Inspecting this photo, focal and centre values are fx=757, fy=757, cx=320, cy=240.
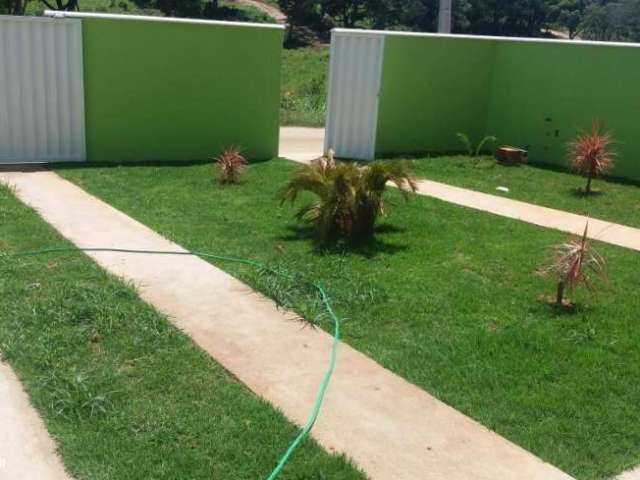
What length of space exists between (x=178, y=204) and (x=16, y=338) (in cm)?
403

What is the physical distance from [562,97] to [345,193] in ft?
22.6

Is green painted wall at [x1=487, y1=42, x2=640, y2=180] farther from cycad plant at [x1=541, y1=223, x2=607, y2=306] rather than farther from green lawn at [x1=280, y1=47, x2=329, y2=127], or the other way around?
cycad plant at [x1=541, y1=223, x2=607, y2=306]

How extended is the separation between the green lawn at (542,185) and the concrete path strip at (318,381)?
508cm

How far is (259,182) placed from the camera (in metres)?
10.1

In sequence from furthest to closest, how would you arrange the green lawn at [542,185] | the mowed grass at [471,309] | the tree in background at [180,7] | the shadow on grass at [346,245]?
the tree in background at [180,7] → the green lawn at [542,185] → the shadow on grass at [346,245] → the mowed grass at [471,309]

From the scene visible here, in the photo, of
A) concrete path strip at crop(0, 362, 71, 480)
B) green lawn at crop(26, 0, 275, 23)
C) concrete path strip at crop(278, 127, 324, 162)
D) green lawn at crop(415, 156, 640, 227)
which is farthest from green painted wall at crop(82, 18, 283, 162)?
green lawn at crop(26, 0, 275, 23)

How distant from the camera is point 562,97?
1247cm

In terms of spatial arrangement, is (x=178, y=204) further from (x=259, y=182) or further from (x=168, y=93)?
(x=168, y=93)

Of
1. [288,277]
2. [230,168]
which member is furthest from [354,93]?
[288,277]

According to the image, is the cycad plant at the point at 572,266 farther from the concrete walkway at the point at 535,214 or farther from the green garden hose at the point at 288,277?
the concrete walkway at the point at 535,214

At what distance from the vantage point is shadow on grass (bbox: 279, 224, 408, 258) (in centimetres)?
701

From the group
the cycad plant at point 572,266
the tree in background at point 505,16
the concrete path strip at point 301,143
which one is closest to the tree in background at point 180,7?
the tree in background at point 505,16

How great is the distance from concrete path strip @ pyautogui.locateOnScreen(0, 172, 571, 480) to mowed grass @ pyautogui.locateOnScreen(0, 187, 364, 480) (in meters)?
0.16

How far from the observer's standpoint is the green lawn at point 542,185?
→ 938 centimetres
